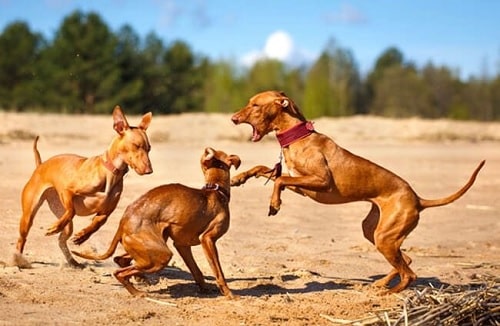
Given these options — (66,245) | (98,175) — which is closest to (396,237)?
(98,175)

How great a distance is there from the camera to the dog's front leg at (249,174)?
391 inches

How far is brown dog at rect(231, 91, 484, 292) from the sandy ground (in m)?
0.66

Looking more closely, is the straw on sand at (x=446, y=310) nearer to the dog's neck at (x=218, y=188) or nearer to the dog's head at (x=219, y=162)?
the dog's neck at (x=218, y=188)

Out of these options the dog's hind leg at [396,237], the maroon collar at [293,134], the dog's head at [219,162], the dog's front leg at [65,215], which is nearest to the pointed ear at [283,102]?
the maroon collar at [293,134]

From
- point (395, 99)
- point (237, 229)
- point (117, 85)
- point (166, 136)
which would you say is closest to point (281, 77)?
point (395, 99)

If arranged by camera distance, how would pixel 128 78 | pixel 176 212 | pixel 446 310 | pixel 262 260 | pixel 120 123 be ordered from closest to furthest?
pixel 446 310 → pixel 176 212 → pixel 120 123 → pixel 262 260 → pixel 128 78

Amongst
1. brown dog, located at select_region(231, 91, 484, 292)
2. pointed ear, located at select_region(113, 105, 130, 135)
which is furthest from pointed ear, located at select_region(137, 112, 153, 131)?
brown dog, located at select_region(231, 91, 484, 292)

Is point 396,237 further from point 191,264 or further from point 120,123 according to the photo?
point 120,123

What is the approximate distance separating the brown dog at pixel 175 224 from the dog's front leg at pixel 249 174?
0.67 feet

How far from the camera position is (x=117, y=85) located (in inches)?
2045

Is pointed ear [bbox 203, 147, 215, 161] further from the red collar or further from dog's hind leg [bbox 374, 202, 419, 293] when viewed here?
dog's hind leg [bbox 374, 202, 419, 293]

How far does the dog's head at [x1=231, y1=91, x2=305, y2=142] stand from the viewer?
10.1 m

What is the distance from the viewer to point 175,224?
9188 mm

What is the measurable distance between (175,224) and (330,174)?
1.88 metres
